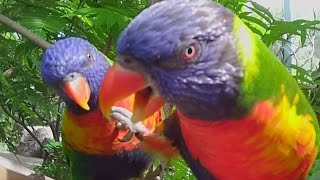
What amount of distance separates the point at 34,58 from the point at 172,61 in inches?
27.1

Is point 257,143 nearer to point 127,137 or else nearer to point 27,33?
point 127,137

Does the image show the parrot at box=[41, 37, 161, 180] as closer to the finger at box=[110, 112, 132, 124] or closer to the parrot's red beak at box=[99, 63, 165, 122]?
the finger at box=[110, 112, 132, 124]

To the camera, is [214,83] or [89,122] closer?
[214,83]

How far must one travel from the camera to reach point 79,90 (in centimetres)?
71

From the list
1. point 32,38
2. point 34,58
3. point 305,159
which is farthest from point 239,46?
point 34,58

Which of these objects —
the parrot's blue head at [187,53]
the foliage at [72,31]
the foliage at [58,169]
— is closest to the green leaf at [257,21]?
the foliage at [72,31]

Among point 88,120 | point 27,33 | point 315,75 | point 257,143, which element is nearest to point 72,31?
point 27,33

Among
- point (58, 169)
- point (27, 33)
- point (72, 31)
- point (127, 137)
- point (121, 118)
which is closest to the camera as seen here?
point (121, 118)

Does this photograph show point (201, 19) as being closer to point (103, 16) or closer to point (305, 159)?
point (305, 159)

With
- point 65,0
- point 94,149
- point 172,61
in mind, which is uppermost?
point 172,61

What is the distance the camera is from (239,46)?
0.53 metres

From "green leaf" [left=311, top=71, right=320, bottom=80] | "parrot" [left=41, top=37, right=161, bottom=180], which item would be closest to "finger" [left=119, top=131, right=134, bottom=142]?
"parrot" [left=41, top=37, right=161, bottom=180]

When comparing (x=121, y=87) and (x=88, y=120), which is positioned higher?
(x=121, y=87)

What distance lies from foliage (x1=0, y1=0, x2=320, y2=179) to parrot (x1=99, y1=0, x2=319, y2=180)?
11cm
